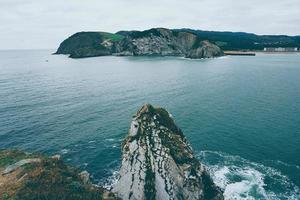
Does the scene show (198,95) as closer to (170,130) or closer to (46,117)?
(46,117)

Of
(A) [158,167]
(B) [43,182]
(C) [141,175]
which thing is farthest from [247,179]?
(B) [43,182]

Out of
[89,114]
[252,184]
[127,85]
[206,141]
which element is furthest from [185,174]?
[127,85]

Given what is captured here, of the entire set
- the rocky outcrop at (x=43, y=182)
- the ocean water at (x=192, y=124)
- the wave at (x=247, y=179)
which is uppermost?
the rocky outcrop at (x=43, y=182)

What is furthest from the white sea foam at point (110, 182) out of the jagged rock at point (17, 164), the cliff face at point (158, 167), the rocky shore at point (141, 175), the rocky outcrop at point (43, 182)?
the jagged rock at point (17, 164)

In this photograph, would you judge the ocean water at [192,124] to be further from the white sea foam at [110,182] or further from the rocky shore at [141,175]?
the rocky shore at [141,175]

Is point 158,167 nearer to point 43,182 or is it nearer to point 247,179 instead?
point 43,182

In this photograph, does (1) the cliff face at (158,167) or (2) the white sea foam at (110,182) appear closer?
(1) the cliff face at (158,167)
